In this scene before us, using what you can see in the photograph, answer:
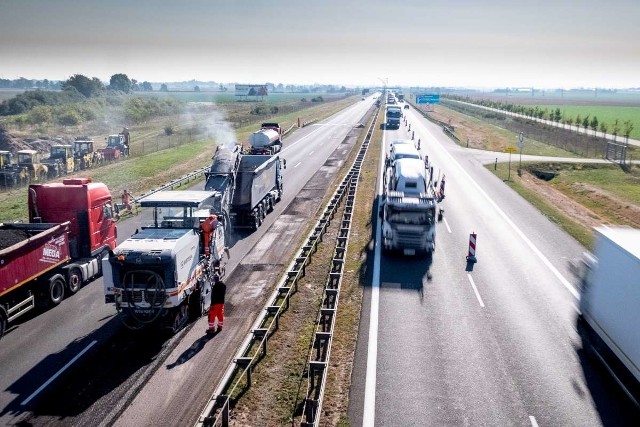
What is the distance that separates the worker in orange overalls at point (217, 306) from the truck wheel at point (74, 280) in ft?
21.4

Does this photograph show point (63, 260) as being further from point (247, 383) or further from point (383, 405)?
point (383, 405)

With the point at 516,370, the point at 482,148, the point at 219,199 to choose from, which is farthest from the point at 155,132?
the point at 516,370

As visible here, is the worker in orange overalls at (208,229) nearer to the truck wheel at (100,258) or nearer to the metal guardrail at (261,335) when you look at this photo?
the metal guardrail at (261,335)

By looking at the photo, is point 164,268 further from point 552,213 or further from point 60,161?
point 60,161

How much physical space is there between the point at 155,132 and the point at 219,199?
6375cm

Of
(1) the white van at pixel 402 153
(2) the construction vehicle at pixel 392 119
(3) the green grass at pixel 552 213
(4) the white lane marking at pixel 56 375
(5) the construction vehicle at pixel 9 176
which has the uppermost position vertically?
(2) the construction vehicle at pixel 392 119

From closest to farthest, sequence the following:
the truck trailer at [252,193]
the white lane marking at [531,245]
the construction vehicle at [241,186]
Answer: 1. the white lane marking at [531,245]
2. the construction vehicle at [241,186]
3. the truck trailer at [252,193]

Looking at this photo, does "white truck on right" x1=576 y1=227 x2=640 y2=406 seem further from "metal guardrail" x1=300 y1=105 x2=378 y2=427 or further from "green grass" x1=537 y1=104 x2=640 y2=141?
"green grass" x1=537 y1=104 x2=640 y2=141

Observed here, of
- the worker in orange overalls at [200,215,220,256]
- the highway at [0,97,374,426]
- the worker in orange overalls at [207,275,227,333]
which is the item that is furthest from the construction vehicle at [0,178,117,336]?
the worker in orange overalls at [207,275,227,333]

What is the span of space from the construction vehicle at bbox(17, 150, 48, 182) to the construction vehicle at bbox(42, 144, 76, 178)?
711 millimetres

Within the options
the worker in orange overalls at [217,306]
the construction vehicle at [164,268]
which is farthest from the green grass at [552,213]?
the construction vehicle at [164,268]

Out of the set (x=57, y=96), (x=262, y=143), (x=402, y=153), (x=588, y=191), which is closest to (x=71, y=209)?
(x=402, y=153)

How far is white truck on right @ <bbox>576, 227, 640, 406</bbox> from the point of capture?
11.8 m

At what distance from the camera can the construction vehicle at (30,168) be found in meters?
38.9
